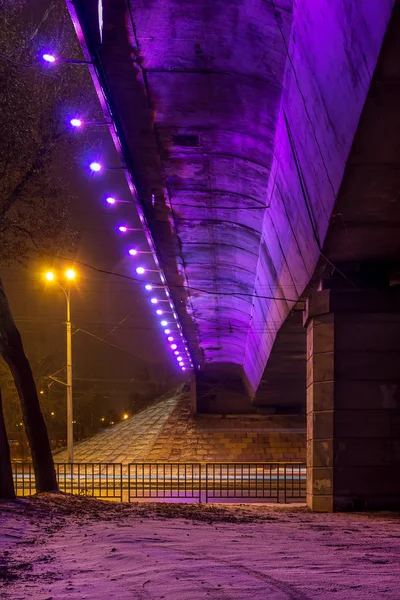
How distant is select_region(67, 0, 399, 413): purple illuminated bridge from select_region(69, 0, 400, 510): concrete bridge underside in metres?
0.02

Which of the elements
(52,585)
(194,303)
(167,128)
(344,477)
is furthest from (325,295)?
(194,303)

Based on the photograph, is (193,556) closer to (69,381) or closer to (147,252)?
(147,252)

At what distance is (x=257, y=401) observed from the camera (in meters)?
39.2

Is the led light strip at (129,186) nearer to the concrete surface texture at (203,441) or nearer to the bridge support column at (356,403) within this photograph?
the bridge support column at (356,403)

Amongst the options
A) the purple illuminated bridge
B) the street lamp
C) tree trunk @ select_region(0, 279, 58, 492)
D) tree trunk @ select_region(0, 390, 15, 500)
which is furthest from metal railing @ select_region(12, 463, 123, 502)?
the purple illuminated bridge

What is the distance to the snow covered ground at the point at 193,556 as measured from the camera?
4.76m

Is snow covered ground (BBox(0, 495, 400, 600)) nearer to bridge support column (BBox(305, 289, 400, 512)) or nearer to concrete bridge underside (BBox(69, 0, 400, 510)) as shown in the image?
bridge support column (BBox(305, 289, 400, 512))

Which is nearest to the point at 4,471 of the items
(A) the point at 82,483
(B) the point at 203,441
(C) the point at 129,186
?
(C) the point at 129,186

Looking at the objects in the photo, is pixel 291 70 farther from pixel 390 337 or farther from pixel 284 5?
pixel 390 337

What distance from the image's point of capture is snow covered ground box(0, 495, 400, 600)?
4.76 m

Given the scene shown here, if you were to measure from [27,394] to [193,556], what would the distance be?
8216 mm

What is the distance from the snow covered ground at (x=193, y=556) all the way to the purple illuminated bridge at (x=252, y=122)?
14.2ft

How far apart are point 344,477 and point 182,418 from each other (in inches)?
1307

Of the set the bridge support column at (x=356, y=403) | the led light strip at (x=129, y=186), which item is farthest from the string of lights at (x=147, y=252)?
the bridge support column at (x=356, y=403)
